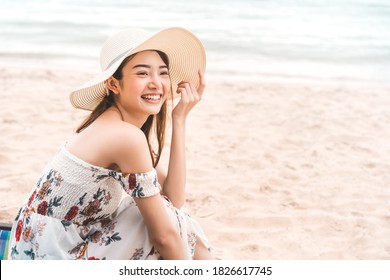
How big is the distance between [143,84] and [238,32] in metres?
11.2

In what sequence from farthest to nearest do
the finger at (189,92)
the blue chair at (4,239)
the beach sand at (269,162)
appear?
the beach sand at (269,162), the finger at (189,92), the blue chair at (4,239)

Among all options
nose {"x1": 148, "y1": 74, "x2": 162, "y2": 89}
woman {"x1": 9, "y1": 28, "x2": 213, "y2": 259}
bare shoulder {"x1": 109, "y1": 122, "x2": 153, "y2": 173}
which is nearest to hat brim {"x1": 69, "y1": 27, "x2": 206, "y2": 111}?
woman {"x1": 9, "y1": 28, "x2": 213, "y2": 259}

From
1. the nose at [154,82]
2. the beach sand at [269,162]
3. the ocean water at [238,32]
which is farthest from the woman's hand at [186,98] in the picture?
the ocean water at [238,32]

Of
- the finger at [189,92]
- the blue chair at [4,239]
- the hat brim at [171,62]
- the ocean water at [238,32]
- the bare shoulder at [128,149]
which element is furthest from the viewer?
the ocean water at [238,32]

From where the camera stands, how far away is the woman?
2.12m

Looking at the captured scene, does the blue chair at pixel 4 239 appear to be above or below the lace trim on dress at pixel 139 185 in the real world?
below

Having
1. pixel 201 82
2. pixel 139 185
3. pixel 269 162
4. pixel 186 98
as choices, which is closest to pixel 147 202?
pixel 139 185

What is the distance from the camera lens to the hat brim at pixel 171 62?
2215 mm

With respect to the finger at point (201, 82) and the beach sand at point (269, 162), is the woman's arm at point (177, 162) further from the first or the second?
the beach sand at point (269, 162)

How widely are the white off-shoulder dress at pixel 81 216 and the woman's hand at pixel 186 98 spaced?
558 mm

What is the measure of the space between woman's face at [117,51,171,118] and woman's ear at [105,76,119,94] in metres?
0.02

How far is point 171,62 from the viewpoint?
2.61 m
